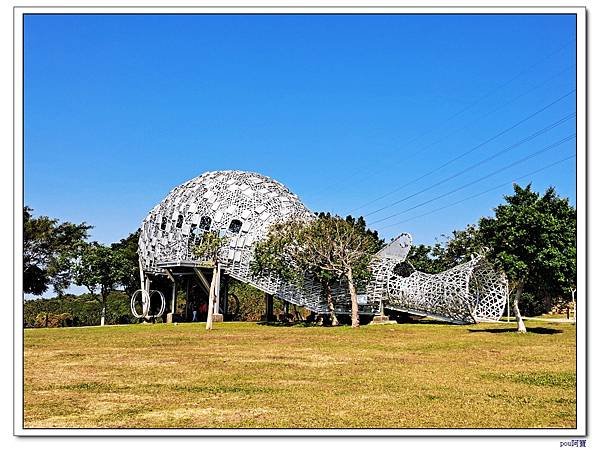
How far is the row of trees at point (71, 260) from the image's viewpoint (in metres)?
28.5

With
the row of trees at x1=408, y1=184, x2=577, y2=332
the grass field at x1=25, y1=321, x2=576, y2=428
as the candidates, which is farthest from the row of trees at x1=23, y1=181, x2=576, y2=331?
the grass field at x1=25, y1=321, x2=576, y2=428

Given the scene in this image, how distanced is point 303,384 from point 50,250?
2140 centimetres

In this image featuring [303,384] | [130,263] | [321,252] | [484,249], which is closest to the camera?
[303,384]

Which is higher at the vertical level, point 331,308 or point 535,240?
point 535,240

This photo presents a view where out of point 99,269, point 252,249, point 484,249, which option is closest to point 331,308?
point 252,249

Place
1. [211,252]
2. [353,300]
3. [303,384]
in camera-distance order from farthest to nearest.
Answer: [211,252] → [353,300] → [303,384]

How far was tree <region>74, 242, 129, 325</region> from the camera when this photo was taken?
35.9m

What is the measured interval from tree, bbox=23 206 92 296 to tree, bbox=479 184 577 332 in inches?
615

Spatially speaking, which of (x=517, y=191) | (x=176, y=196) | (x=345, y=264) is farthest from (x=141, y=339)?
(x=176, y=196)

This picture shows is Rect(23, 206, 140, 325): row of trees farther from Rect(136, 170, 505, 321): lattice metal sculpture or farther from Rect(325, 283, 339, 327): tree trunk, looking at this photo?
Rect(325, 283, 339, 327): tree trunk

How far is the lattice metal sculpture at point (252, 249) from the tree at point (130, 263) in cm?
103

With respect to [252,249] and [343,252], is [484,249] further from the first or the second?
[252,249]

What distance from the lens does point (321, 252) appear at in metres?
30.4
